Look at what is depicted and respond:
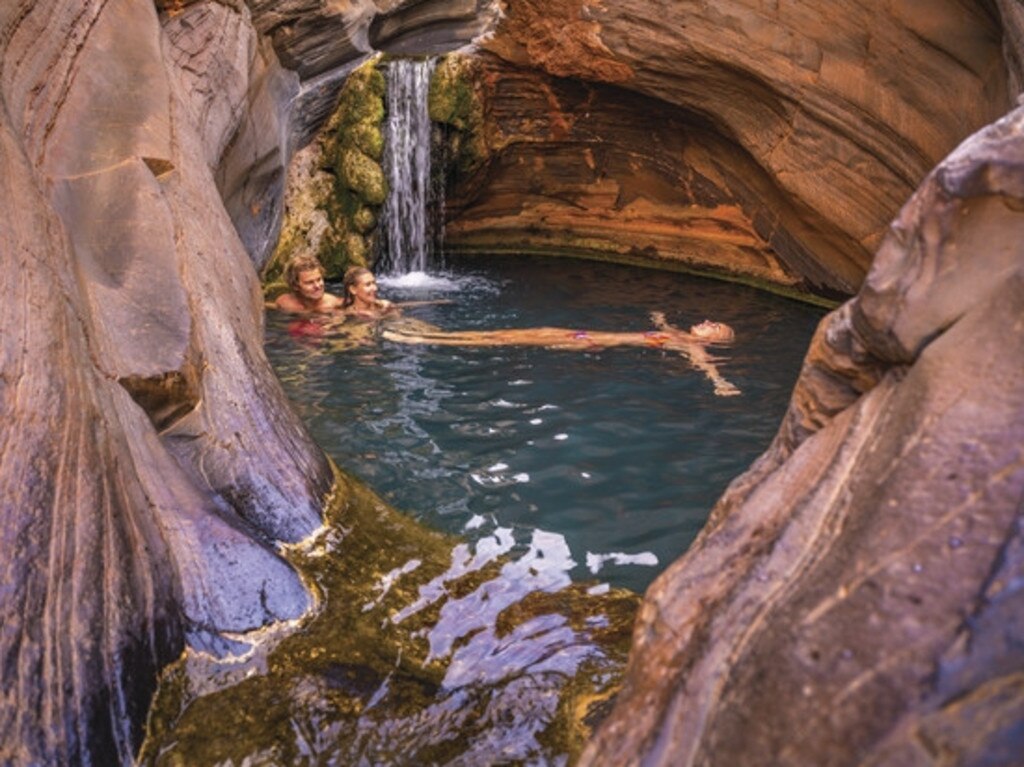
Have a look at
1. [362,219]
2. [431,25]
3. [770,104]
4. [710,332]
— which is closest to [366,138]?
[362,219]

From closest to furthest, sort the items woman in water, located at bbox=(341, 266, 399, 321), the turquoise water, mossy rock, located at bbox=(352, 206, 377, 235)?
1. the turquoise water
2. woman in water, located at bbox=(341, 266, 399, 321)
3. mossy rock, located at bbox=(352, 206, 377, 235)

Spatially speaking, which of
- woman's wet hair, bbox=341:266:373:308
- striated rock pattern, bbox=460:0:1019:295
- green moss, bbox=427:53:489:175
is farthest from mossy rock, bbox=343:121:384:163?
woman's wet hair, bbox=341:266:373:308

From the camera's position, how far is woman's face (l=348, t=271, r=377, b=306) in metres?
8.84

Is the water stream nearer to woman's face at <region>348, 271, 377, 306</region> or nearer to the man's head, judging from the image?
the man's head

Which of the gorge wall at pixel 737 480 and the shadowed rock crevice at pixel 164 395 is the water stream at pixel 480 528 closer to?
the gorge wall at pixel 737 480

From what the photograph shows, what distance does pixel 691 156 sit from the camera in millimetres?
11328

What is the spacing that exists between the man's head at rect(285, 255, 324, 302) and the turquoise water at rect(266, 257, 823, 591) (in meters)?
0.31

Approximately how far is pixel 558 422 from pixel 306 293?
3536mm

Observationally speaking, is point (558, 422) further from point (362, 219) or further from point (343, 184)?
point (343, 184)

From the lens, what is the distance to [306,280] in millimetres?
8750

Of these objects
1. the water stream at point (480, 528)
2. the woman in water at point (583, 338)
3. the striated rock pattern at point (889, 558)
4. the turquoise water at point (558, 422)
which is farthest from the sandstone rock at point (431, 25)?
the striated rock pattern at point (889, 558)

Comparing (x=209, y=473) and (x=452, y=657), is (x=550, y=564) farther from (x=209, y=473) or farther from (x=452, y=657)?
(x=209, y=473)

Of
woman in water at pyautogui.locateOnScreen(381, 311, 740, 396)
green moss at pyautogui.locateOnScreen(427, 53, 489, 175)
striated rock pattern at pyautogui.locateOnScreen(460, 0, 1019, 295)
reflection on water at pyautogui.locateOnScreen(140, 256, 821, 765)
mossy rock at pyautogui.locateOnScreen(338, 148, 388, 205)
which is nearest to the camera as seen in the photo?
reflection on water at pyautogui.locateOnScreen(140, 256, 821, 765)

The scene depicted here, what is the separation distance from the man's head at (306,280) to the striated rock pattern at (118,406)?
2.51m
